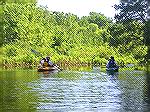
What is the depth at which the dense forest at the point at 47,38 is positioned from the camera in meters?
51.3

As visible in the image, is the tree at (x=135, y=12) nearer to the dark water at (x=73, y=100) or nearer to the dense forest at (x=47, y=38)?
the dense forest at (x=47, y=38)

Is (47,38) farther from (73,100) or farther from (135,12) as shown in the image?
(73,100)

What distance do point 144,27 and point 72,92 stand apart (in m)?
15.2

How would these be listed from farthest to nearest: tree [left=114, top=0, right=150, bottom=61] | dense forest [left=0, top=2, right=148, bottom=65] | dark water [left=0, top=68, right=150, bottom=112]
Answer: dense forest [left=0, top=2, right=148, bottom=65] < tree [left=114, top=0, right=150, bottom=61] < dark water [left=0, top=68, right=150, bottom=112]

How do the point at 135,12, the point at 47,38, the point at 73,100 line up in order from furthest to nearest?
the point at 47,38, the point at 135,12, the point at 73,100

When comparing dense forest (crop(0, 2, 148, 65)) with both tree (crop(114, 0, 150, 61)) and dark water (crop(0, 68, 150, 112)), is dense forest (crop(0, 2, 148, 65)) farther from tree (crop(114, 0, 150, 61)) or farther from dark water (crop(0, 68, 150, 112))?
dark water (crop(0, 68, 150, 112))

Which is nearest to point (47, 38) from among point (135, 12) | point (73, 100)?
point (135, 12)

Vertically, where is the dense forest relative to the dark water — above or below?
above

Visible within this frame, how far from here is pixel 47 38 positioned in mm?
60938

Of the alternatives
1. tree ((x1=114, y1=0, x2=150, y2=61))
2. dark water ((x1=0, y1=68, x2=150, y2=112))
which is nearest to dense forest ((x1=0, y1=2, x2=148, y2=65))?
tree ((x1=114, y1=0, x2=150, y2=61))

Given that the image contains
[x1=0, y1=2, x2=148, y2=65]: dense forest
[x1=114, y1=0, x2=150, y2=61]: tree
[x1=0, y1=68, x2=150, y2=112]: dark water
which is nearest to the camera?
[x1=0, y1=68, x2=150, y2=112]: dark water

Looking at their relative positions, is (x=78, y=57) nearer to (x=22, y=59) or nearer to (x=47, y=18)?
(x=22, y=59)

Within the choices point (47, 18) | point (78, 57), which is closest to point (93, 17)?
point (47, 18)

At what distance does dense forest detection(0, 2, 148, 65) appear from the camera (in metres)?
51.3
